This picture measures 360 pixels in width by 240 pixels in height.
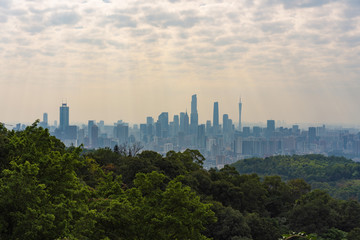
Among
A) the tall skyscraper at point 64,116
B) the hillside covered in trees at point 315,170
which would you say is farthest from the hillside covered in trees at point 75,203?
the tall skyscraper at point 64,116

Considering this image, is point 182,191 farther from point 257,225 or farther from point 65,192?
point 257,225

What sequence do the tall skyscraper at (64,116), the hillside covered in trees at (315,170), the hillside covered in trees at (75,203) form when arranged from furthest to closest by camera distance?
the tall skyscraper at (64,116) < the hillside covered in trees at (315,170) < the hillside covered in trees at (75,203)

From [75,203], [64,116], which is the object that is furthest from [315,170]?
[64,116]

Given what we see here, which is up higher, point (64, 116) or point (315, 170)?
point (64, 116)

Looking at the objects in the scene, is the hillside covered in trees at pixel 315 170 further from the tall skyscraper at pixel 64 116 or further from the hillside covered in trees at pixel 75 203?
the tall skyscraper at pixel 64 116

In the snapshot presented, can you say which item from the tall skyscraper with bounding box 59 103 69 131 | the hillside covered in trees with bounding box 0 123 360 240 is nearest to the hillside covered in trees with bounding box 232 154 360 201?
the hillside covered in trees with bounding box 0 123 360 240

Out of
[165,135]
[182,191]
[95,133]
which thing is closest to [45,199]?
[182,191]

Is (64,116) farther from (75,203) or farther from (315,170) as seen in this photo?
(75,203)

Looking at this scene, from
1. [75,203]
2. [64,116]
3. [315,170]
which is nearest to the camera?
[75,203]

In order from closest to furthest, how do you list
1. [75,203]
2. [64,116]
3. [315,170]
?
[75,203] < [315,170] < [64,116]
